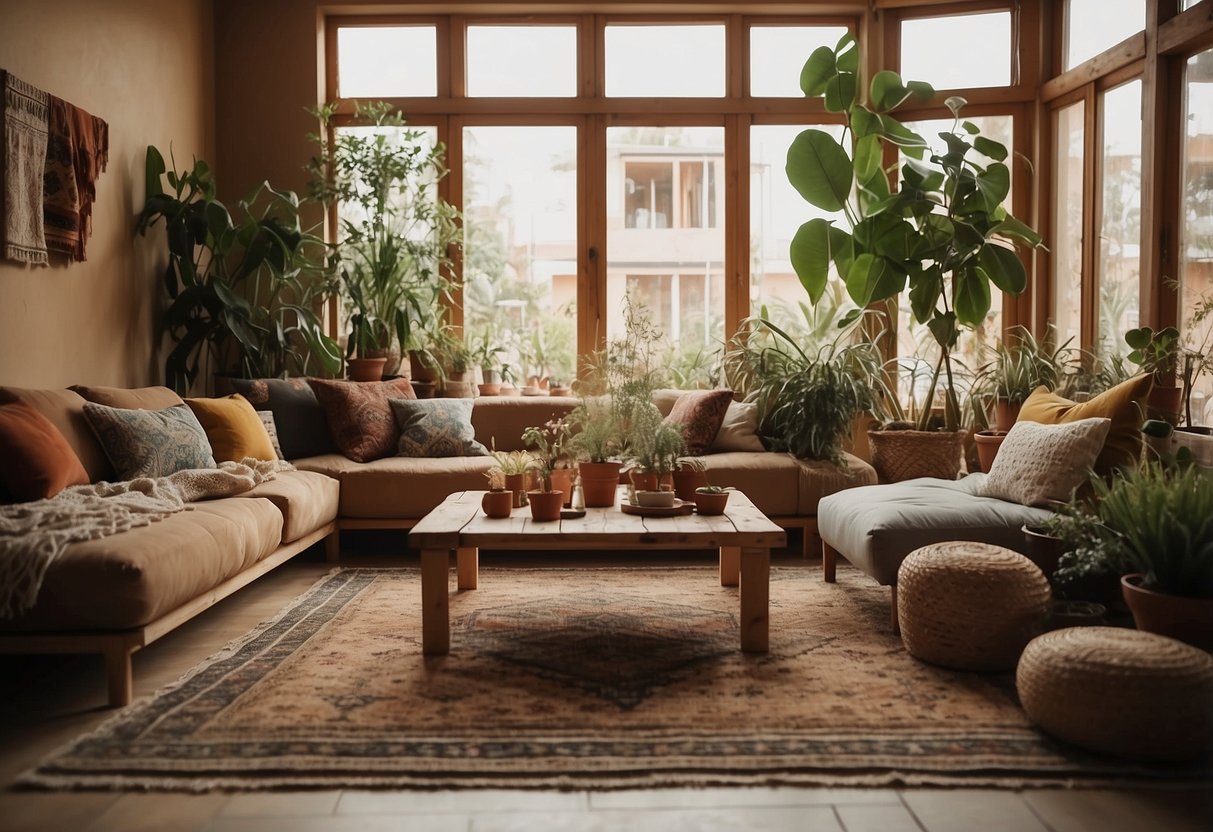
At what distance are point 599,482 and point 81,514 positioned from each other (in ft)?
5.62

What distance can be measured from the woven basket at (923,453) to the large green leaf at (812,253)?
3.01 feet

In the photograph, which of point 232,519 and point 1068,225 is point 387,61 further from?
point 1068,225

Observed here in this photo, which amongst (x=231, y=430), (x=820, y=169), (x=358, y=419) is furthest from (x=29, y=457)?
(x=820, y=169)

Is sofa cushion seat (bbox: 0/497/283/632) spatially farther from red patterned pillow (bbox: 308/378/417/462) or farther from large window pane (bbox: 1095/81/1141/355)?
large window pane (bbox: 1095/81/1141/355)

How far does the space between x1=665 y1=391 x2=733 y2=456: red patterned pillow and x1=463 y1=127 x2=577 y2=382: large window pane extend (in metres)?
1.20

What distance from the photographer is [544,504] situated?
132 inches

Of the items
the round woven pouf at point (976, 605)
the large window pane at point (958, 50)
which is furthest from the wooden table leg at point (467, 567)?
the large window pane at point (958, 50)

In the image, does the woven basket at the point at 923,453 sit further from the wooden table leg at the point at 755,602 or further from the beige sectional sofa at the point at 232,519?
the wooden table leg at the point at 755,602

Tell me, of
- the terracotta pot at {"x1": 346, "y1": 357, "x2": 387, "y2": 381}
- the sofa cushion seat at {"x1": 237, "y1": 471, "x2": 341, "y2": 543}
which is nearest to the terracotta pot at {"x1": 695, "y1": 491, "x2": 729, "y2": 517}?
the sofa cushion seat at {"x1": 237, "y1": 471, "x2": 341, "y2": 543}

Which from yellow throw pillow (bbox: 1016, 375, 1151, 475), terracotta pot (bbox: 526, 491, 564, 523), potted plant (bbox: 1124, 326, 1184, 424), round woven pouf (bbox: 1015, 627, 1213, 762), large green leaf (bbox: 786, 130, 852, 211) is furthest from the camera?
large green leaf (bbox: 786, 130, 852, 211)

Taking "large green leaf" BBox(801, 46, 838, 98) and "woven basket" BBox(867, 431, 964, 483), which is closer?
"woven basket" BBox(867, 431, 964, 483)

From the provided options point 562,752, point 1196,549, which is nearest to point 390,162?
point 562,752

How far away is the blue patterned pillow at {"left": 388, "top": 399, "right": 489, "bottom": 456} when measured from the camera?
5.02m

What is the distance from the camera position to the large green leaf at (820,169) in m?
5.16
